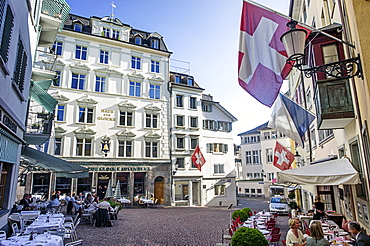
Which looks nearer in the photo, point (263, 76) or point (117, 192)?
point (263, 76)

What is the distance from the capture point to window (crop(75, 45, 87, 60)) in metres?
29.3

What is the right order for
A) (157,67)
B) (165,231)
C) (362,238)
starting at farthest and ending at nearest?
(157,67)
(165,231)
(362,238)

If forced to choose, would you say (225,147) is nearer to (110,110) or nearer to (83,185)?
(110,110)

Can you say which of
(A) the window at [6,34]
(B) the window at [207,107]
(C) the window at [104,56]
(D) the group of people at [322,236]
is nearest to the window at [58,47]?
(C) the window at [104,56]

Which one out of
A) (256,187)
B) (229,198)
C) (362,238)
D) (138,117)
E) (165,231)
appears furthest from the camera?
(256,187)

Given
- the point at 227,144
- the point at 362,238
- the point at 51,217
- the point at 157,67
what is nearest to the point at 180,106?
the point at 157,67

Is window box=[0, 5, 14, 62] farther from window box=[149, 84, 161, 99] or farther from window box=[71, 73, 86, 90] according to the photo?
window box=[149, 84, 161, 99]

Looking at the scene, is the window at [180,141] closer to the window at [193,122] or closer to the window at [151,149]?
the window at [193,122]

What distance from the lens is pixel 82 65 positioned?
94.5 ft

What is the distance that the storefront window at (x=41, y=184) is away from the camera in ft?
79.6

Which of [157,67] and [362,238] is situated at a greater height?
[157,67]

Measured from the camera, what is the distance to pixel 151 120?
3212 cm

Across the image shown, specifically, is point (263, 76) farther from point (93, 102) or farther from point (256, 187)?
point (256, 187)

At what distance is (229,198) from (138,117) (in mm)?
17653
